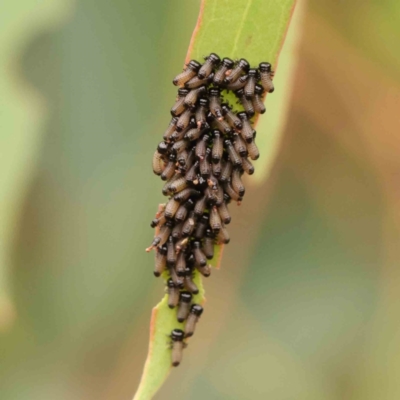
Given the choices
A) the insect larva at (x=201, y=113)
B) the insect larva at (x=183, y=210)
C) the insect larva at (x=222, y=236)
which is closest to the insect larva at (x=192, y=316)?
the insect larva at (x=222, y=236)

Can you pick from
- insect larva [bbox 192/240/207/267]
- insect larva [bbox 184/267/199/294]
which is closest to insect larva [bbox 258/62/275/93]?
insect larva [bbox 192/240/207/267]

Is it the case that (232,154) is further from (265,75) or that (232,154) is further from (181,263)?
(181,263)

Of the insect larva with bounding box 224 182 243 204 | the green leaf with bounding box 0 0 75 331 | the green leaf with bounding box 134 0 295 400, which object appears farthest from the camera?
the green leaf with bounding box 0 0 75 331

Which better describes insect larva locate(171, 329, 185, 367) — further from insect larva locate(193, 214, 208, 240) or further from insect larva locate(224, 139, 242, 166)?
insect larva locate(224, 139, 242, 166)

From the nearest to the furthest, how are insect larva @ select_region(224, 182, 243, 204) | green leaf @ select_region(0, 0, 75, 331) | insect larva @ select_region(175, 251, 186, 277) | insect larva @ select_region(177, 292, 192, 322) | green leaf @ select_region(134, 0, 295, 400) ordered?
1. green leaf @ select_region(134, 0, 295, 400)
2. insect larva @ select_region(224, 182, 243, 204)
3. insect larva @ select_region(175, 251, 186, 277)
4. insect larva @ select_region(177, 292, 192, 322)
5. green leaf @ select_region(0, 0, 75, 331)

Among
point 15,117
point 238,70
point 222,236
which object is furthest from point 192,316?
point 15,117

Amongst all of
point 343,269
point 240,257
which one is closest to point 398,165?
point 343,269
